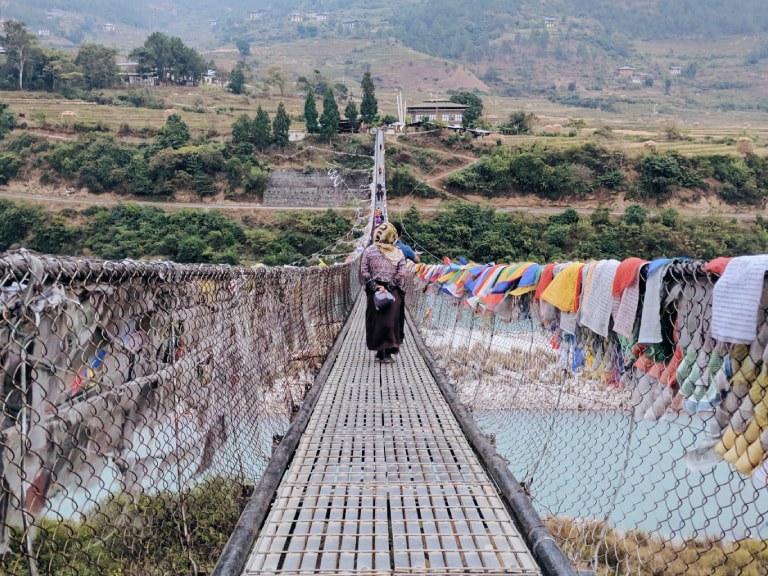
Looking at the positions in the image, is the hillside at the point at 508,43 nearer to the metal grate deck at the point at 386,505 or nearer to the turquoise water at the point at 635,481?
the turquoise water at the point at 635,481

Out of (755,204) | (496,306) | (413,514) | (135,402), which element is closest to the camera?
(135,402)

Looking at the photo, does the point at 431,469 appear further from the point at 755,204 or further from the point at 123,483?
the point at 755,204

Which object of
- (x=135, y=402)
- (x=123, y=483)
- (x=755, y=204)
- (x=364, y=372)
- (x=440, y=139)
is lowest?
(x=364, y=372)

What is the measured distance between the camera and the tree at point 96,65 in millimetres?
45812

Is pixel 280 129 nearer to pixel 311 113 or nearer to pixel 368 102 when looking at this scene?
pixel 311 113

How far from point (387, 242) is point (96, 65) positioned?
54170 millimetres

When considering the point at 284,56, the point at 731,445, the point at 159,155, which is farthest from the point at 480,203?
the point at 284,56

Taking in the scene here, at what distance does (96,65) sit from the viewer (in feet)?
152

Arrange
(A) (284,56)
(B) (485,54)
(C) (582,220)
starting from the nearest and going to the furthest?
(C) (582,220)
(A) (284,56)
(B) (485,54)

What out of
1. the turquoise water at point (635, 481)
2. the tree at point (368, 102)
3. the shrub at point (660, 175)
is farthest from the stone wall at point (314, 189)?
the turquoise water at point (635, 481)

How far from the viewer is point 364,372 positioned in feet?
10.9

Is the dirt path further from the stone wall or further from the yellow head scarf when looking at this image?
the yellow head scarf

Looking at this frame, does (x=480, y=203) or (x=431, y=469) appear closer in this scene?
(x=431, y=469)

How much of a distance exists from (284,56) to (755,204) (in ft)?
294
